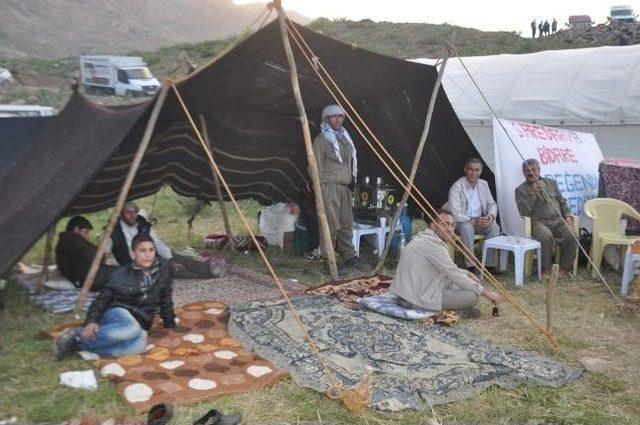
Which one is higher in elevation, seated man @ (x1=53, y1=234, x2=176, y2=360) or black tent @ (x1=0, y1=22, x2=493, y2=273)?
black tent @ (x1=0, y1=22, x2=493, y2=273)

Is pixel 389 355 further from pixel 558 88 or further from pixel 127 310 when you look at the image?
pixel 558 88

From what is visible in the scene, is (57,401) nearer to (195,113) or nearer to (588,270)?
(195,113)

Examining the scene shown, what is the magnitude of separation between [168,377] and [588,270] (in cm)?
478

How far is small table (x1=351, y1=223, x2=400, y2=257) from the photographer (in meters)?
6.75

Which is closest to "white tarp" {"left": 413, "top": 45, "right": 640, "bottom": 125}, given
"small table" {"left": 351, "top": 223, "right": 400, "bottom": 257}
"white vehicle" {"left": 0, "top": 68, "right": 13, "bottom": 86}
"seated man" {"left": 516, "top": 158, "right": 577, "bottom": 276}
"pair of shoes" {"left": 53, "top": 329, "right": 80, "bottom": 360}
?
"seated man" {"left": 516, "top": 158, "right": 577, "bottom": 276}

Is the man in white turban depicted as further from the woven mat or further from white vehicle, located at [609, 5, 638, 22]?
white vehicle, located at [609, 5, 638, 22]

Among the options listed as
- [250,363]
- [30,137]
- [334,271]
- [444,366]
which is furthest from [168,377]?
[30,137]

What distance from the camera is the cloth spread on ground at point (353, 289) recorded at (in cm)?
517

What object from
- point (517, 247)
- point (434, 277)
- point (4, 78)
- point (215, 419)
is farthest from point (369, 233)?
point (4, 78)

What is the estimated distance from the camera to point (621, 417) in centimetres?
338

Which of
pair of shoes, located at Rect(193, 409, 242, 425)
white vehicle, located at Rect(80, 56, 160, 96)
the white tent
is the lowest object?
pair of shoes, located at Rect(193, 409, 242, 425)

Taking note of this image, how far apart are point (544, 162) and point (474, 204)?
129 centimetres

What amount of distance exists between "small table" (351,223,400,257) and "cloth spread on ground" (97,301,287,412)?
2507mm

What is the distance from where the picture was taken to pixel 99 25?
194 feet
